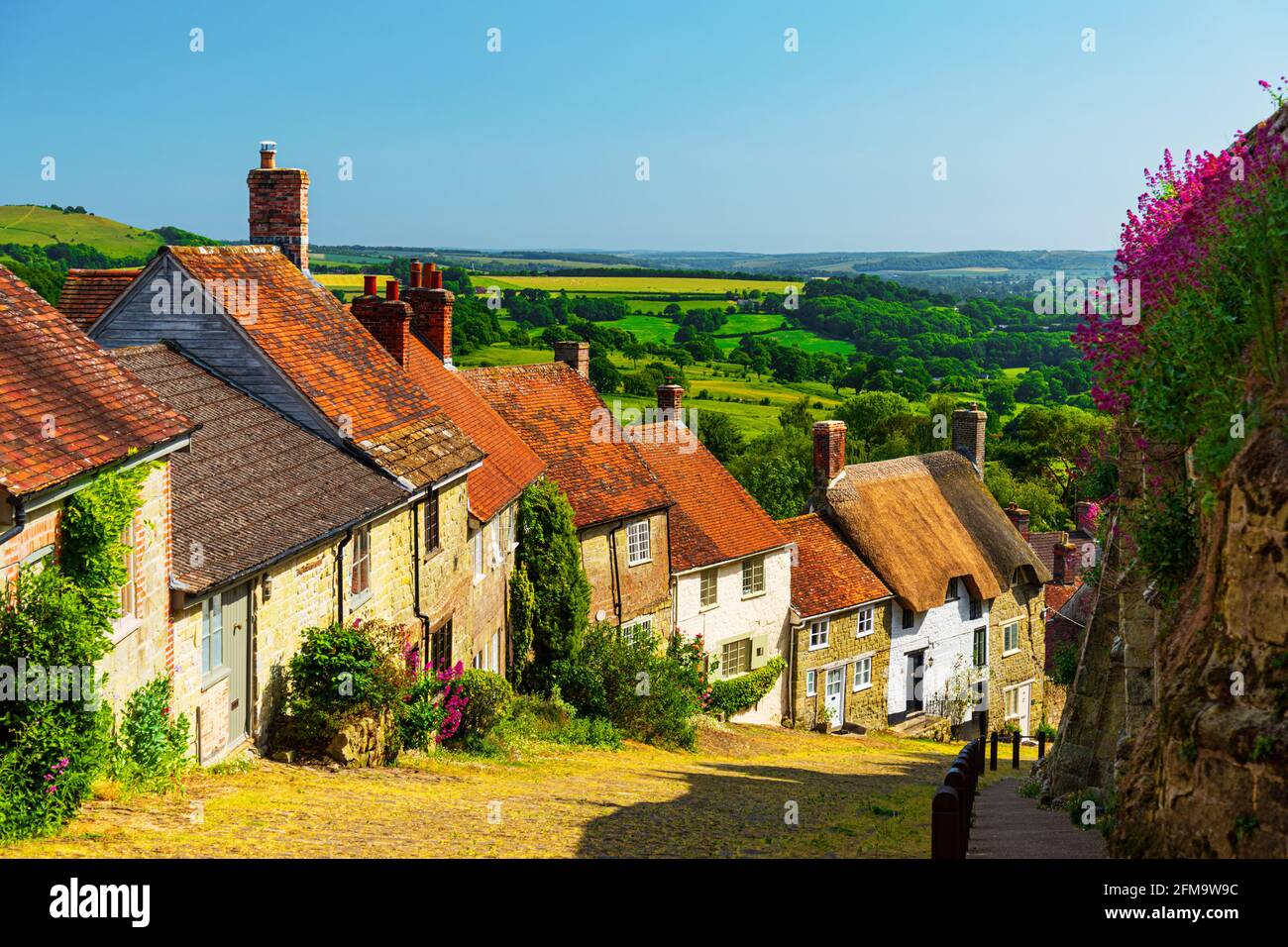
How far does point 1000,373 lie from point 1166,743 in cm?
11653

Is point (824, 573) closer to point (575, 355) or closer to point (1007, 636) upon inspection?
point (575, 355)

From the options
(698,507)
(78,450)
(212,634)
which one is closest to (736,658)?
(698,507)

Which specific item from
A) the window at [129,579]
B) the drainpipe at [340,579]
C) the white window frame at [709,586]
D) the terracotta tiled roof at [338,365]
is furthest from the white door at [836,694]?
the window at [129,579]

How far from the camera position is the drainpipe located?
55.5 ft

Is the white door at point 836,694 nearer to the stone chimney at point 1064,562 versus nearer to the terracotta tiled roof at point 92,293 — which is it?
the stone chimney at point 1064,562

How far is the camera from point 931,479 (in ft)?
147

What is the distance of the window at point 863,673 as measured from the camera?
1556 inches

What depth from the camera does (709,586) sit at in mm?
34875

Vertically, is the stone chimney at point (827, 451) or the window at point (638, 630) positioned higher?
the stone chimney at point (827, 451)

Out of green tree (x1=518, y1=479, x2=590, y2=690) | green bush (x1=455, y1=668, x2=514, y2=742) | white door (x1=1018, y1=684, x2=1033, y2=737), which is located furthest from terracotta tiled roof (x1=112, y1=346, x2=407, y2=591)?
white door (x1=1018, y1=684, x2=1033, y2=737)

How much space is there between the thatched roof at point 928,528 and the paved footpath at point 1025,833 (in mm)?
23907

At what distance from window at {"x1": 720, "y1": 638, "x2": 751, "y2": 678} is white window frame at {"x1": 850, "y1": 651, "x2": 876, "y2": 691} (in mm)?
4857

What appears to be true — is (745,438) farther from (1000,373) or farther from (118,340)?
(118,340)
